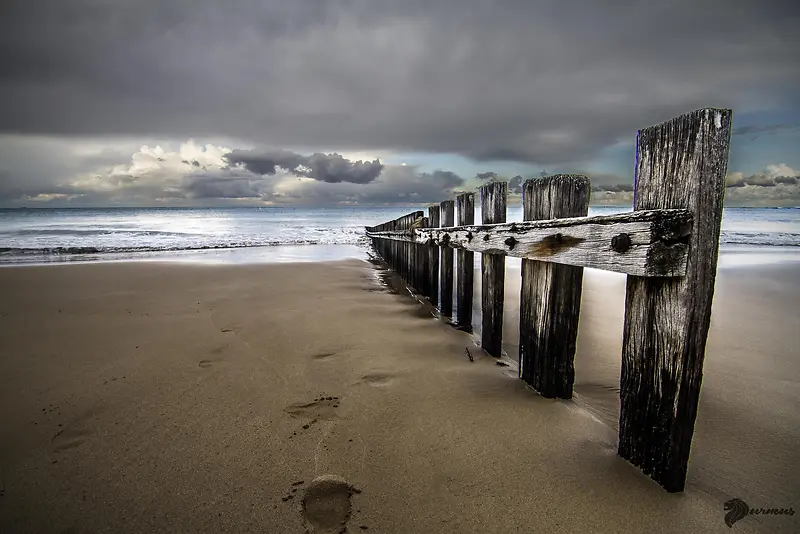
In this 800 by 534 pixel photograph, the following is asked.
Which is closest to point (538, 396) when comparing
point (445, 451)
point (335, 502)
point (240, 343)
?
point (445, 451)

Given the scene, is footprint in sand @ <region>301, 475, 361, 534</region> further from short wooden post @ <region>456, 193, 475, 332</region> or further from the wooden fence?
short wooden post @ <region>456, 193, 475, 332</region>

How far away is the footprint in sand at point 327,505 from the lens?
155cm

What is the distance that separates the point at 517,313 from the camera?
5.66 metres

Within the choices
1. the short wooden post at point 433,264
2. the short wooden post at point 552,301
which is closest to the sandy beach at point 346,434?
the short wooden post at point 552,301

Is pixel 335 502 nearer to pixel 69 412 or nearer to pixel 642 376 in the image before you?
pixel 642 376

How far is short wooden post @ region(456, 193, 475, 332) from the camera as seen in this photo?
428 cm

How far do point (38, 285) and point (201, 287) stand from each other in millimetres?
3051

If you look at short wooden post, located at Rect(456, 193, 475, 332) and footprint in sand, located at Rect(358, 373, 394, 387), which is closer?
footprint in sand, located at Rect(358, 373, 394, 387)

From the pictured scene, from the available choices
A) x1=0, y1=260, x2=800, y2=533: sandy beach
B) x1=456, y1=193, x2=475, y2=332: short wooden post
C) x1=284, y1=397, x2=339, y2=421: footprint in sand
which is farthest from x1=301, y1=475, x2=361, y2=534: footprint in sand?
x1=456, y1=193, x2=475, y2=332: short wooden post

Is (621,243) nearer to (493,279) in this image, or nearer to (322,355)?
(493,279)

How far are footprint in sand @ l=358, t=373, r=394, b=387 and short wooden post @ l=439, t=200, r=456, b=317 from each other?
2.27 m

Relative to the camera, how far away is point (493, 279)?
3463 mm

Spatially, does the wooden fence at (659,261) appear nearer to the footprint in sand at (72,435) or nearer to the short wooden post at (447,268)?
the short wooden post at (447,268)

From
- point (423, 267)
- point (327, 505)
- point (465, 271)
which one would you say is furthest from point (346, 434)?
point (423, 267)
